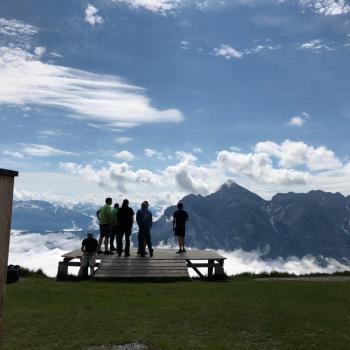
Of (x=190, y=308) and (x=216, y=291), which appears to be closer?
(x=190, y=308)

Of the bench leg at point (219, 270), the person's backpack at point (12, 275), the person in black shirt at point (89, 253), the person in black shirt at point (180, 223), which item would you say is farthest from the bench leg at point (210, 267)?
the person's backpack at point (12, 275)

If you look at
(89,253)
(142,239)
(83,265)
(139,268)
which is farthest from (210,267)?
(83,265)

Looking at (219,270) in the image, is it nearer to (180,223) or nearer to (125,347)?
(180,223)

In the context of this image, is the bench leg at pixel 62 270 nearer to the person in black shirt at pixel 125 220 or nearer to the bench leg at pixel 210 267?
the person in black shirt at pixel 125 220

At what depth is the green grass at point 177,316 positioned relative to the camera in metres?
12.6

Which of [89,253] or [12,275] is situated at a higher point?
[89,253]

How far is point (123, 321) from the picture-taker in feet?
47.9

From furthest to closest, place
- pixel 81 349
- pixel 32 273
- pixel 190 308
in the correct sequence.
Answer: pixel 32 273 → pixel 190 308 → pixel 81 349

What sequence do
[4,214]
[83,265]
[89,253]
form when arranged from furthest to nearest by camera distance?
1. [89,253]
2. [83,265]
3. [4,214]

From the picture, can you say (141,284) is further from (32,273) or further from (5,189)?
(5,189)

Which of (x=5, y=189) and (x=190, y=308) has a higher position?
(x=5, y=189)

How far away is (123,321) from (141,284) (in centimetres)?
846

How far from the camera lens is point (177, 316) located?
15.4 m

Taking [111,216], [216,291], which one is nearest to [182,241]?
[111,216]
